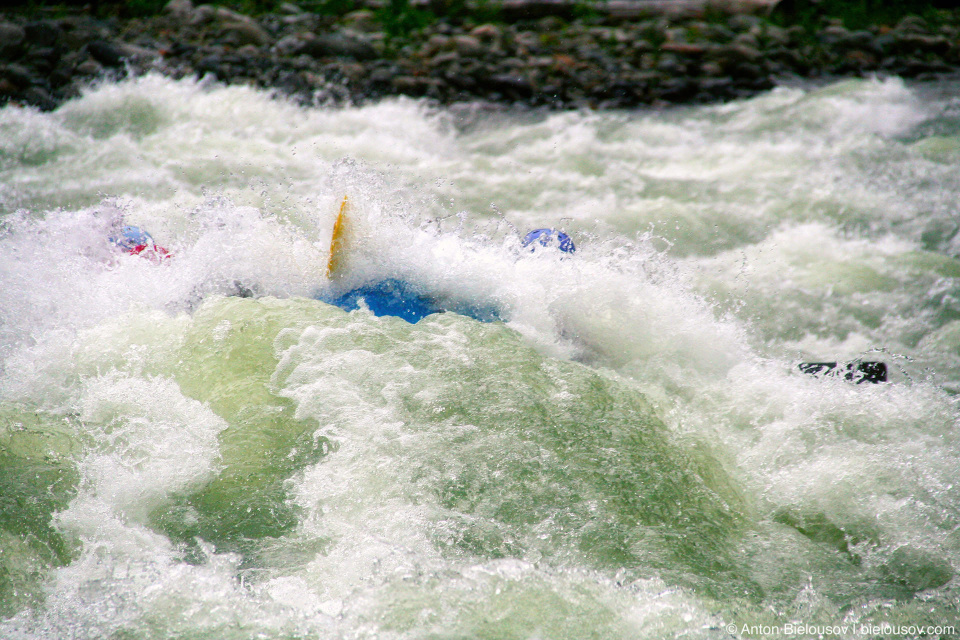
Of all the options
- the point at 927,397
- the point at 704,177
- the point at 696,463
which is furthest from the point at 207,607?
the point at 704,177

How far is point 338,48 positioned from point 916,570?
5.14 metres

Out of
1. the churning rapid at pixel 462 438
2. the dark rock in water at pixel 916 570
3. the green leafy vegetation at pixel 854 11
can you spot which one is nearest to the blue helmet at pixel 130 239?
the churning rapid at pixel 462 438

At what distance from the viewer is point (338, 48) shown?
18.6 feet

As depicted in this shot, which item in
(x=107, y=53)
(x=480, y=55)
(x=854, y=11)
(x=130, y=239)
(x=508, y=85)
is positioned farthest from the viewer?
(x=854, y=11)

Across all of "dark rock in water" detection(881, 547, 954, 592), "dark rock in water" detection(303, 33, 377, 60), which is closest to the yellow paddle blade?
"dark rock in water" detection(881, 547, 954, 592)

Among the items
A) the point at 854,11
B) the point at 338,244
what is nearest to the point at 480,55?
the point at 854,11

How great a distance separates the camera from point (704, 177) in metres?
4.42

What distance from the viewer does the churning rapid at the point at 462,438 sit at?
64.5 inches

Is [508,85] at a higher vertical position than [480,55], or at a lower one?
lower

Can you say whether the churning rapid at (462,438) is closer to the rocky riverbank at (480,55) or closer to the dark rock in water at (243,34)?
the rocky riverbank at (480,55)

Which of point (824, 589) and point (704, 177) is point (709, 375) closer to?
point (824, 589)

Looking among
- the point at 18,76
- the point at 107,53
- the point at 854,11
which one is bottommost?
the point at 18,76

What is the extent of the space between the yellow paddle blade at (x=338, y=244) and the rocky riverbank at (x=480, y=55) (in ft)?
9.70

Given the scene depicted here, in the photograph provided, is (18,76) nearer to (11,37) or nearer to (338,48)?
(11,37)
